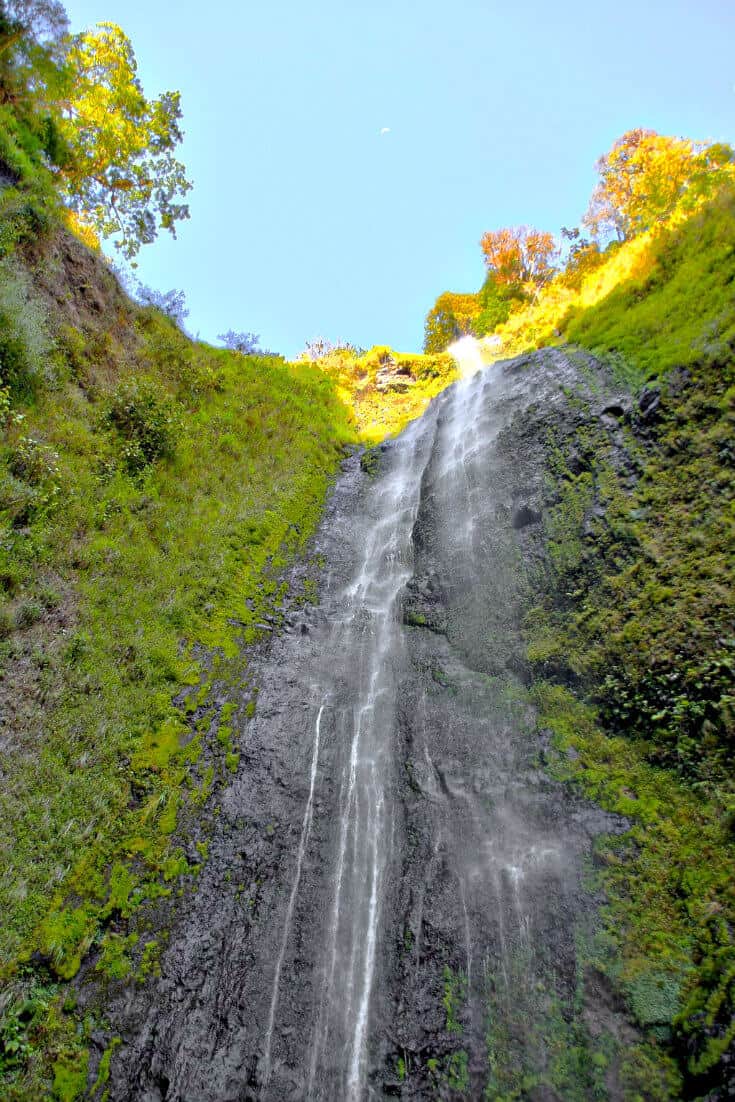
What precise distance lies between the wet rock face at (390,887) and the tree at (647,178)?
36.8 ft

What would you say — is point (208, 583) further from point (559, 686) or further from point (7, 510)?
point (559, 686)

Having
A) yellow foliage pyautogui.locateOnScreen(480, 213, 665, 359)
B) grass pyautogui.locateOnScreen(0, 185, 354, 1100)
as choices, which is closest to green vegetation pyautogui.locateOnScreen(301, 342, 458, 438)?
yellow foliage pyautogui.locateOnScreen(480, 213, 665, 359)

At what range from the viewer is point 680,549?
307 inches

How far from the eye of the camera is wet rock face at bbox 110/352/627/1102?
529cm

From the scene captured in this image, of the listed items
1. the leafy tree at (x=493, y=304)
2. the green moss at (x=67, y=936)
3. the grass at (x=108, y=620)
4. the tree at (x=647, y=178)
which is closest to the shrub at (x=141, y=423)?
the grass at (x=108, y=620)

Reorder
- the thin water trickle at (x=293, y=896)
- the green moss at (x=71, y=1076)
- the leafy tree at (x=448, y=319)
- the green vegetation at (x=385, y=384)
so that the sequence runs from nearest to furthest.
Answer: the green moss at (x=71, y=1076) < the thin water trickle at (x=293, y=896) < the green vegetation at (x=385, y=384) < the leafy tree at (x=448, y=319)

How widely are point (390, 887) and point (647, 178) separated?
2589 cm

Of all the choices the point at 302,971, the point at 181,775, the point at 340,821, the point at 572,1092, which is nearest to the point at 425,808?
the point at 340,821

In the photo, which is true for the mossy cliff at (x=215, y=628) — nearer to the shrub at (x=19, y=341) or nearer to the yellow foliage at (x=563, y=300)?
the shrub at (x=19, y=341)

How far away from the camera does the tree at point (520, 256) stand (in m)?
27.5

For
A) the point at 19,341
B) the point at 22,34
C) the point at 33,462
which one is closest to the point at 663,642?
the point at 33,462

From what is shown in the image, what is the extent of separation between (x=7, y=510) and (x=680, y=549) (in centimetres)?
Answer: 1186

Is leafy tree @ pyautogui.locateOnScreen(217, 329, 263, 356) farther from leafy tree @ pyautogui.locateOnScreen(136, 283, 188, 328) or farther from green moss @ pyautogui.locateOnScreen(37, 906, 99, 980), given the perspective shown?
green moss @ pyautogui.locateOnScreen(37, 906, 99, 980)

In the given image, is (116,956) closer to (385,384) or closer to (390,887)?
(390,887)
